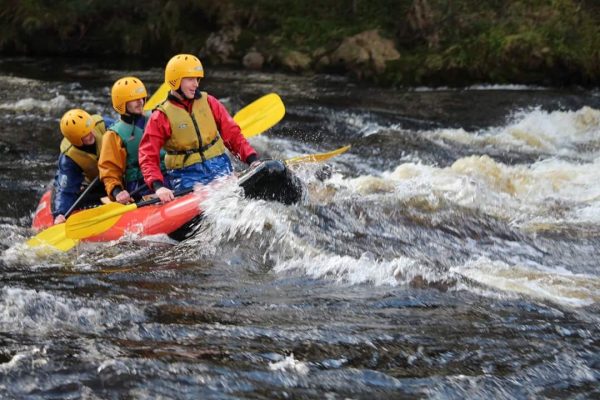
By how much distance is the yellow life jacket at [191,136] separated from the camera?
6.29 m

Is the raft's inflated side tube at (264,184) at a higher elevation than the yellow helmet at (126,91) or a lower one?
lower

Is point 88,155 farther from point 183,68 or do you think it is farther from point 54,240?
point 183,68

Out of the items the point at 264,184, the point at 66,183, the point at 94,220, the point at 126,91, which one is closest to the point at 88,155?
the point at 66,183

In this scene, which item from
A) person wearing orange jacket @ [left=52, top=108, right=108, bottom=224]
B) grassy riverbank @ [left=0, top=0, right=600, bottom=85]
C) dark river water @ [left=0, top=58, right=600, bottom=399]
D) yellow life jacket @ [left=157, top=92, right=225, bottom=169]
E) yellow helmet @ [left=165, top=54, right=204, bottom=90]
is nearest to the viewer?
dark river water @ [left=0, top=58, right=600, bottom=399]

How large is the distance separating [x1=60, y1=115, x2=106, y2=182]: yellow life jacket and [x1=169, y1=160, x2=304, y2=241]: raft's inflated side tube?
53.4 inches

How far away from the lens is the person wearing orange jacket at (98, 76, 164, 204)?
6.46 m

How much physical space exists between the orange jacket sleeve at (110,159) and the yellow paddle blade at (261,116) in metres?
1.70

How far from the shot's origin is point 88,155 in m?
6.88

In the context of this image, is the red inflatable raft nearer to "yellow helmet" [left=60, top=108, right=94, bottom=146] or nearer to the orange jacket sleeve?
the orange jacket sleeve

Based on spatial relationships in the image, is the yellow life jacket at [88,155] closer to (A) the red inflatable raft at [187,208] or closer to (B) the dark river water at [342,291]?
(B) the dark river water at [342,291]

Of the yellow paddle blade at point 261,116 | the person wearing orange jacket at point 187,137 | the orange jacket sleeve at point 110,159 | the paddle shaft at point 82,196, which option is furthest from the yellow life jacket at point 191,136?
the yellow paddle blade at point 261,116

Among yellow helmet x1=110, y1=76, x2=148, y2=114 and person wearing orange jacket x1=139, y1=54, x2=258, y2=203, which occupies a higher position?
yellow helmet x1=110, y1=76, x2=148, y2=114

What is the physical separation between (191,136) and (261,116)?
1.97 m

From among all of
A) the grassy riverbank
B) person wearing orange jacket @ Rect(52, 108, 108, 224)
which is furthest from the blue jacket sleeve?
the grassy riverbank
